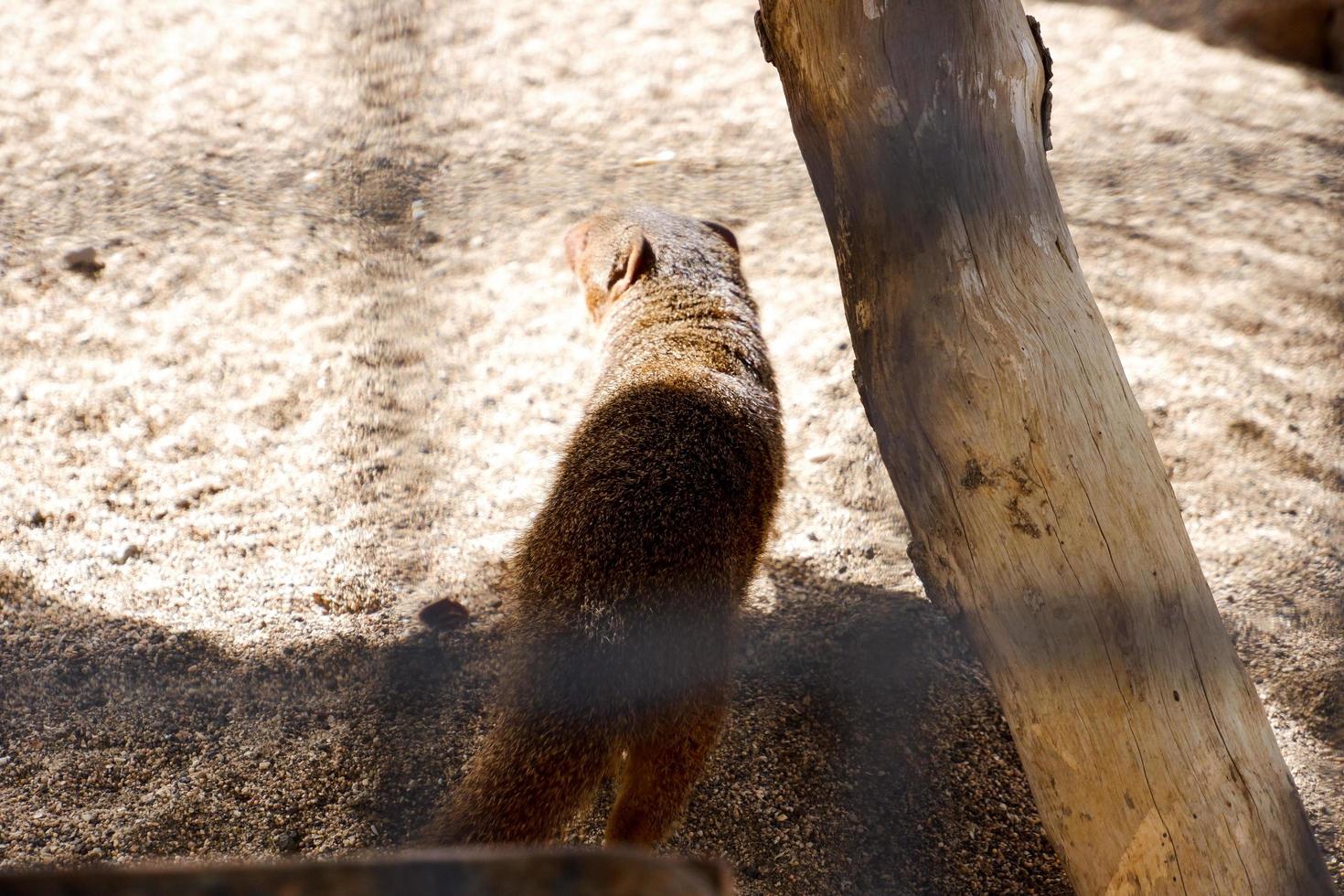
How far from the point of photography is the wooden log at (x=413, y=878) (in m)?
0.43

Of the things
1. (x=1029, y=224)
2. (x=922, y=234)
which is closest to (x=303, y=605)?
(x=922, y=234)

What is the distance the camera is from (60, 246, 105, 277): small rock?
2471 millimetres

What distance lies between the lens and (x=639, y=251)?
2.10m

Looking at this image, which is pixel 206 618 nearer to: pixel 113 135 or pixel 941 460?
pixel 941 460

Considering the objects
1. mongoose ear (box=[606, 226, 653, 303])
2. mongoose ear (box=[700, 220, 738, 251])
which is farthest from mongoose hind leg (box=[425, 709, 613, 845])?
mongoose ear (box=[700, 220, 738, 251])

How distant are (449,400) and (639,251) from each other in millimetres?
627

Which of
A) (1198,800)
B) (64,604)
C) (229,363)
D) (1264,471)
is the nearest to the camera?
(1198,800)

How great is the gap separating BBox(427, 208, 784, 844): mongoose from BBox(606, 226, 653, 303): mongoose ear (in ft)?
1.56

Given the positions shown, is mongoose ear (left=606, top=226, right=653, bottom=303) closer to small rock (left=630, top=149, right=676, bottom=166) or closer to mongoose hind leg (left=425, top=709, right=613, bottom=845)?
small rock (left=630, top=149, right=676, bottom=166)

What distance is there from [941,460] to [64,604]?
1.56 metres

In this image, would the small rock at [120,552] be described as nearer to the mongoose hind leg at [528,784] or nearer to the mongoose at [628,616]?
the mongoose at [628,616]

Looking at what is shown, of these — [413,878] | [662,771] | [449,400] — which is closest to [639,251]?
[449,400]

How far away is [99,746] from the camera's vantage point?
1569 millimetres

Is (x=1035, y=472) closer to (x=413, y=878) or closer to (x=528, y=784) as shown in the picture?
(x=528, y=784)
